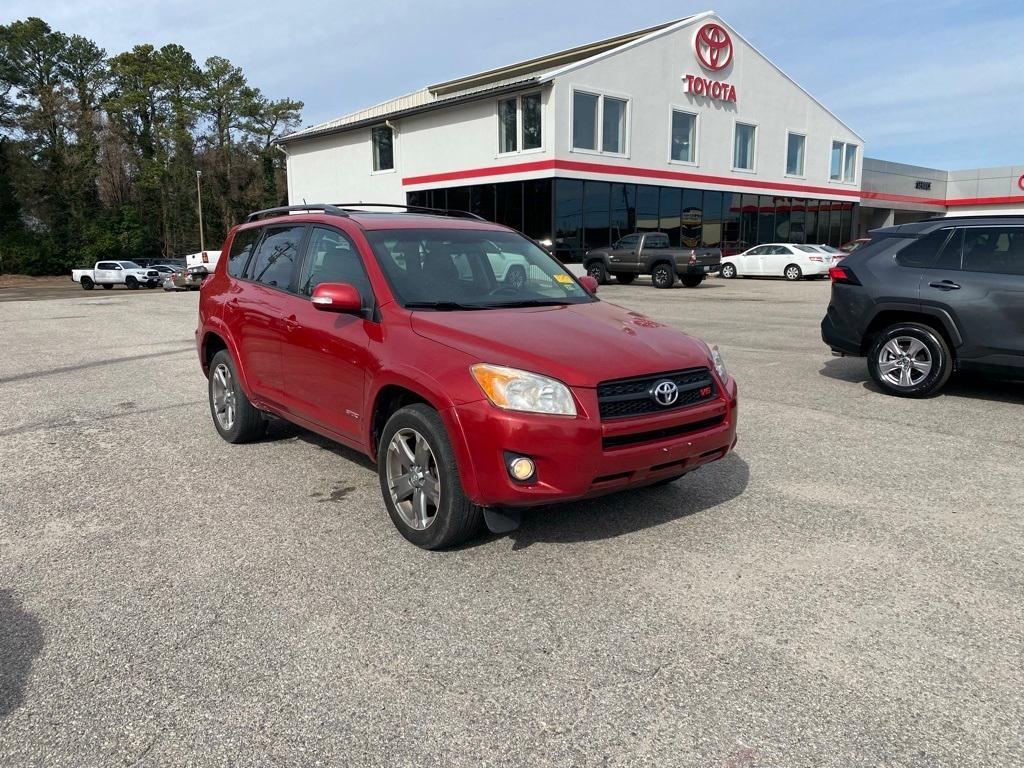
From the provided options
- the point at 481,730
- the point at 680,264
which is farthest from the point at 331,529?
the point at 680,264

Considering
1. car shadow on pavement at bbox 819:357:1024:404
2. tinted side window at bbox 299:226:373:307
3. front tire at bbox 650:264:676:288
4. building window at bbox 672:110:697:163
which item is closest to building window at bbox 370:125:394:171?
building window at bbox 672:110:697:163

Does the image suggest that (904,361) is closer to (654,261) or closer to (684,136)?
(654,261)

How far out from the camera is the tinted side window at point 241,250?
5.91 meters

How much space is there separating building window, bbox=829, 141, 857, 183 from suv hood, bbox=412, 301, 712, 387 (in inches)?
1623

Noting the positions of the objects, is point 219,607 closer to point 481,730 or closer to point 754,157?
point 481,730

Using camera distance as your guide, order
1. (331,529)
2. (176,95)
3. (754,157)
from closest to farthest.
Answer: (331,529) < (754,157) < (176,95)

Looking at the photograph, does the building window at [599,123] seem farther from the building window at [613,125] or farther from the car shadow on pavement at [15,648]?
the car shadow on pavement at [15,648]

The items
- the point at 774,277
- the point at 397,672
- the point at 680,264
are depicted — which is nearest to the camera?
the point at 397,672

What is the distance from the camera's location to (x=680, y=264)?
24766 millimetres

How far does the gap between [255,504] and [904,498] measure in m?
3.97

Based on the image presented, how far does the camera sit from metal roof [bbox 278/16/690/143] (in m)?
29.9

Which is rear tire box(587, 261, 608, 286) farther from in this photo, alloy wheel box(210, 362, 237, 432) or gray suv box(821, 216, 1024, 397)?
alloy wheel box(210, 362, 237, 432)

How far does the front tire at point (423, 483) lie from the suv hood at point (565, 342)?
43 cm

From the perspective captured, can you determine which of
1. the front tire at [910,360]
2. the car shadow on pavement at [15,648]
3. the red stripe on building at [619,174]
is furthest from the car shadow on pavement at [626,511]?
the red stripe on building at [619,174]
